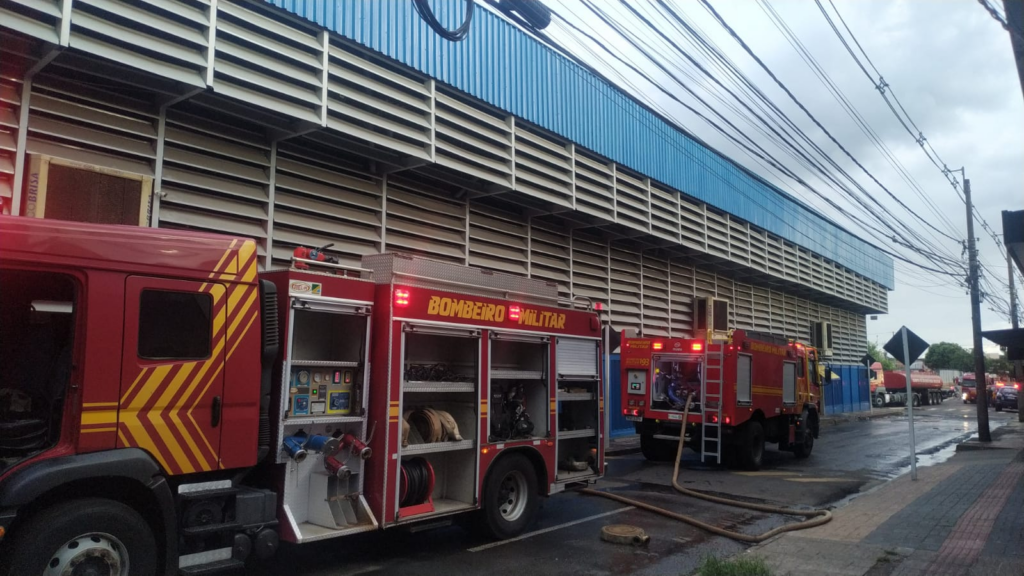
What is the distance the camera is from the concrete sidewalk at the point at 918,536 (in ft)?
21.4

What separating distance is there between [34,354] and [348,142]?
7.28 m

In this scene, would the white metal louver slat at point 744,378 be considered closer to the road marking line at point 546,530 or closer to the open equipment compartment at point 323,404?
the road marking line at point 546,530

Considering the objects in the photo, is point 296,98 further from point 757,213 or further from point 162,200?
point 757,213

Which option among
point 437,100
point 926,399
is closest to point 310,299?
point 437,100

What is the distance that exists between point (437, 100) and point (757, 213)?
16033 millimetres

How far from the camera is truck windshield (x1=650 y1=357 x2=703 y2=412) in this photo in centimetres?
1402

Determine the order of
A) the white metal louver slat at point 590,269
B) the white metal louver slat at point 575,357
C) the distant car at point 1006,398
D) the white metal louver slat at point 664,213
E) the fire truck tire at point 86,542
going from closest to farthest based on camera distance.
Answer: the fire truck tire at point 86,542 → the white metal louver slat at point 575,357 → the white metal louver slat at point 590,269 → the white metal louver slat at point 664,213 → the distant car at point 1006,398

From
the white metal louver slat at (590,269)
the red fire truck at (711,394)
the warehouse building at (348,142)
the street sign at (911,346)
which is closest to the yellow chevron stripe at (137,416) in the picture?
the warehouse building at (348,142)

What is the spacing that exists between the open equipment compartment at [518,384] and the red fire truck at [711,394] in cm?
575

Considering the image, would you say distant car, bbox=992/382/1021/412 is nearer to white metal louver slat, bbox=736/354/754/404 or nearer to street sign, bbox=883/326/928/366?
street sign, bbox=883/326/928/366

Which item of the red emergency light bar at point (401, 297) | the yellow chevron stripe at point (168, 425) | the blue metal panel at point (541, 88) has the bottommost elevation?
the yellow chevron stripe at point (168, 425)

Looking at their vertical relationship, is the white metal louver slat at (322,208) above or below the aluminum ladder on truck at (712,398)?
above

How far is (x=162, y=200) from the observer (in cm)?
951

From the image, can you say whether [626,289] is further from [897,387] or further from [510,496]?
[897,387]
